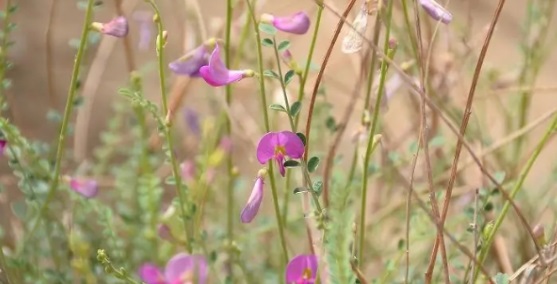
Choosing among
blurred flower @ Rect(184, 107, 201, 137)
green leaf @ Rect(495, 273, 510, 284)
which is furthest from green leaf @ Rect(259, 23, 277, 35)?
blurred flower @ Rect(184, 107, 201, 137)

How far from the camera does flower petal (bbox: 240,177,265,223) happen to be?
684mm

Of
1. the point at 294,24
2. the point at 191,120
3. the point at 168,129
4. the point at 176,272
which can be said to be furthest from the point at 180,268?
the point at 191,120

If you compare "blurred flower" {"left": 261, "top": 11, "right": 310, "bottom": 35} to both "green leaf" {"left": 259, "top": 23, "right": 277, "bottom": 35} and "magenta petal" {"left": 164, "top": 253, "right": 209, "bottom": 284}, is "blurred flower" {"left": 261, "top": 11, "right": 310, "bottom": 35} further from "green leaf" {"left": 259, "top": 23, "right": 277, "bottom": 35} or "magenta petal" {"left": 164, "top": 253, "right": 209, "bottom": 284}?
"magenta petal" {"left": 164, "top": 253, "right": 209, "bottom": 284}

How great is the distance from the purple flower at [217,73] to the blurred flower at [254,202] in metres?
0.07

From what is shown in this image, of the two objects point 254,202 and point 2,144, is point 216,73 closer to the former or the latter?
point 254,202

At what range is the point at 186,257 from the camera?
75cm

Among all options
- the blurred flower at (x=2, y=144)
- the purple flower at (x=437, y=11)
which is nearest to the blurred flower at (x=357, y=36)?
the purple flower at (x=437, y=11)

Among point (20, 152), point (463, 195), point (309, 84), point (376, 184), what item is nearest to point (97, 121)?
point (309, 84)

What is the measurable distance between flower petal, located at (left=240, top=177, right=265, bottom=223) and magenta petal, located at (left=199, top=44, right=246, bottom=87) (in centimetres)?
8

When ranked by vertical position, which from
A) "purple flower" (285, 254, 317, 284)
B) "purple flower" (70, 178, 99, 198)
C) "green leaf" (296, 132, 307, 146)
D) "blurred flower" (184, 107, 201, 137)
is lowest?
"purple flower" (70, 178, 99, 198)

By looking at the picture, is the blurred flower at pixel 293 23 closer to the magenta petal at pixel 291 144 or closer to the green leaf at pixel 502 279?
the magenta petal at pixel 291 144

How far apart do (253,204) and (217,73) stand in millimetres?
99

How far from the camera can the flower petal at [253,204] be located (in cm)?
68

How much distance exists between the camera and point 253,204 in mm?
689
